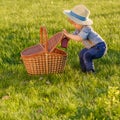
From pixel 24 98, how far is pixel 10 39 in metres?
3.17


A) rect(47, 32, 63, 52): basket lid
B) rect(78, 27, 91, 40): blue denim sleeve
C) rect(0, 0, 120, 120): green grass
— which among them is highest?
rect(78, 27, 91, 40): blue denim sleeve

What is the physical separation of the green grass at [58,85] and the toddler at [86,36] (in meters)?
0.21

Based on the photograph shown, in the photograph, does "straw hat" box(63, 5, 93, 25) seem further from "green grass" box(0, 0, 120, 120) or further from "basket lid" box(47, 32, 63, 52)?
"green grass" box(0, 0, 120, 120)

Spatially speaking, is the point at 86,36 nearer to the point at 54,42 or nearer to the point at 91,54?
the point at 91,54

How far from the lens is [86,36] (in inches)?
244

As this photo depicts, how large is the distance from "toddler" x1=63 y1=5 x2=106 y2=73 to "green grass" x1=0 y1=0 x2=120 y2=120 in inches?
8.2

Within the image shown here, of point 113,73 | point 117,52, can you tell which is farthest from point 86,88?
point 117,52

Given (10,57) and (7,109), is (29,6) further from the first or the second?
(7,109)

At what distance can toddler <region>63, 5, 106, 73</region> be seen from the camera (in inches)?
242

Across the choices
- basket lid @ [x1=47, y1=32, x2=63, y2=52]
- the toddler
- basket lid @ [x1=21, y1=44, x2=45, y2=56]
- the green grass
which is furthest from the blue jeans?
basket lid @ [x1=21, y1=44, x2=45, y2=56]

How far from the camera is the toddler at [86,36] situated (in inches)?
242

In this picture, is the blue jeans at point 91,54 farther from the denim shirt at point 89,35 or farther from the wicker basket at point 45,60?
the wicker basket at point 45,60

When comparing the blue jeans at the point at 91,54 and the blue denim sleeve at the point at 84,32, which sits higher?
the blue denim sleeve at the point at 84,32

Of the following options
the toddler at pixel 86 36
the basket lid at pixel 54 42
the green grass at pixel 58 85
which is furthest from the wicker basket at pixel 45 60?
the toddler at pixel 86 36
